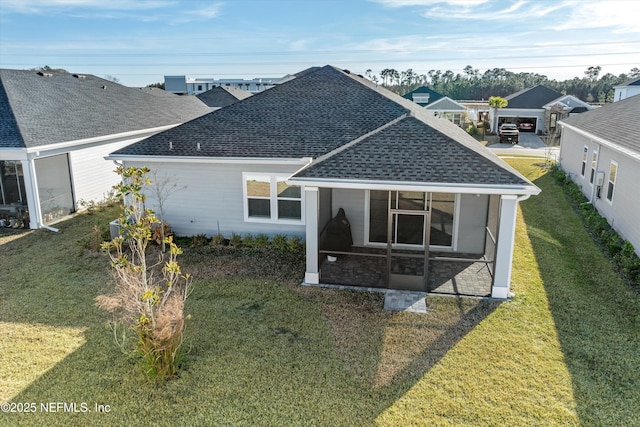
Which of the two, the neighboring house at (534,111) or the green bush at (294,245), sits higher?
the neighboring house at (534,111)

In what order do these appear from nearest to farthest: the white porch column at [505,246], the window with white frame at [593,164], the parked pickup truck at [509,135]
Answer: the white porch column at [505,246] < the window with white frame at [593,164] < the parked pickup truck at [509,135]

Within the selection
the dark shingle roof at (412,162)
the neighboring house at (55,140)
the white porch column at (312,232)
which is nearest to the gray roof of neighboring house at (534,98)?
the neighboring house at (55,140)

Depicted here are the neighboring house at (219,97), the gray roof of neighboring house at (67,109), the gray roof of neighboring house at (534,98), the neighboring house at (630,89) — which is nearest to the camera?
the gray roof of neighboring house at (67,109)

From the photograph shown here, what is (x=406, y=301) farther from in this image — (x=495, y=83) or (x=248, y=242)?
(x=495, y=83)

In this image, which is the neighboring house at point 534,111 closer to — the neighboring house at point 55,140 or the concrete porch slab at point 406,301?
the neighboring house at point 55,140

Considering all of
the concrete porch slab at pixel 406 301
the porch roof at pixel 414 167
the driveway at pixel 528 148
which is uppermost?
the porch roof at pixel 414 167

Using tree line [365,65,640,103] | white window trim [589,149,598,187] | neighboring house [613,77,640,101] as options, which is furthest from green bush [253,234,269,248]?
tree line [365,65,640,103]

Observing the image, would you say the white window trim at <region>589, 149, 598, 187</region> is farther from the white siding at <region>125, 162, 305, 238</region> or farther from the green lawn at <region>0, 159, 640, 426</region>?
the white siding at <region>125, 162, 305, 238</region>
